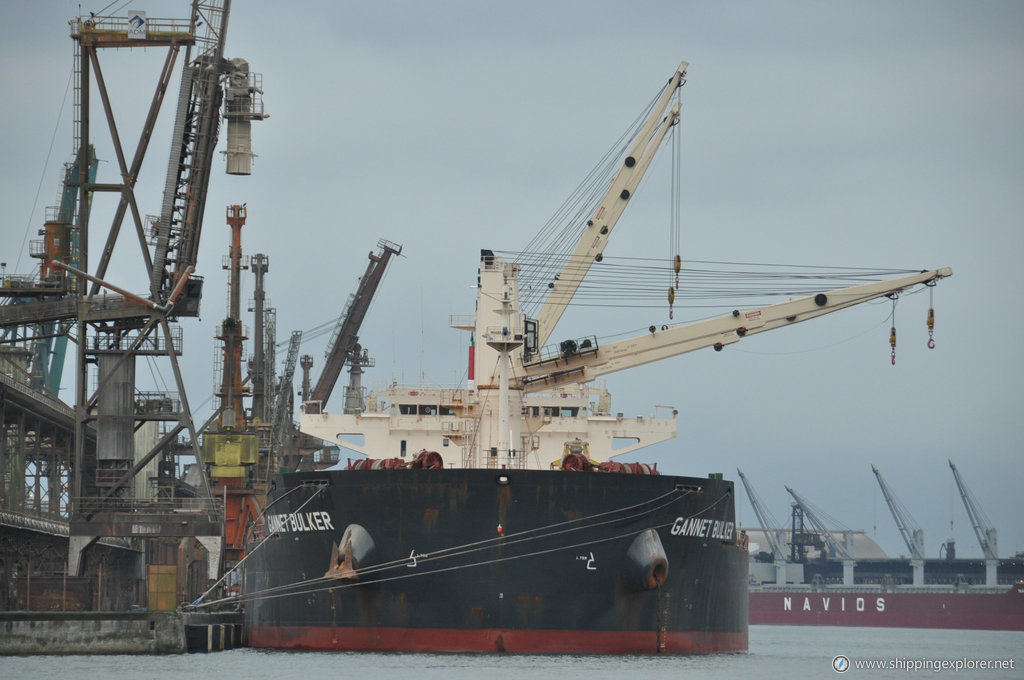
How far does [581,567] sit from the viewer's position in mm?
34000

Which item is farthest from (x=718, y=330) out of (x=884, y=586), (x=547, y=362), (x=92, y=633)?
(x=884, y=586)

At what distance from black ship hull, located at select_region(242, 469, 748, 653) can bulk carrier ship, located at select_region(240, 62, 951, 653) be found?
31 mm

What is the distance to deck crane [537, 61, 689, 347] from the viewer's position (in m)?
45.6

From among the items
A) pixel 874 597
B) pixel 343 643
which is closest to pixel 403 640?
pixel 343 643

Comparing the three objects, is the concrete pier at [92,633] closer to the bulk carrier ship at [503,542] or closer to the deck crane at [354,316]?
the bulk carrier ship at [503,542]

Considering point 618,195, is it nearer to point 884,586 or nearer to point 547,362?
point 547,362

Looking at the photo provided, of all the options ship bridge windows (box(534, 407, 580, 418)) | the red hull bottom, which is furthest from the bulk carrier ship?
ship bridge windows (box(534, 407, 580, 418))

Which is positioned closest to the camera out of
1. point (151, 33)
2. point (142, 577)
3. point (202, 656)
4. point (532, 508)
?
point (532, 508)

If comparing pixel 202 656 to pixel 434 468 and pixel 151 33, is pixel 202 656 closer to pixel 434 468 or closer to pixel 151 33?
pixel 434 468

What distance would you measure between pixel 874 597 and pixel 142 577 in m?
67.9

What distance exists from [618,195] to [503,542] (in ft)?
49.9

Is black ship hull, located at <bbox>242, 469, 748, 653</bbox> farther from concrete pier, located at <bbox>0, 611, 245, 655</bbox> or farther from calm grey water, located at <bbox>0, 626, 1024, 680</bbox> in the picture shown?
concrete pier, located at <bbox>0, 611, 245, 655</bbox>

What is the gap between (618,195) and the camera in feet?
150

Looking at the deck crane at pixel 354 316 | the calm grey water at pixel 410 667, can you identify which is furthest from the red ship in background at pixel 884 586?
the calm grey water at pixel 410 667
